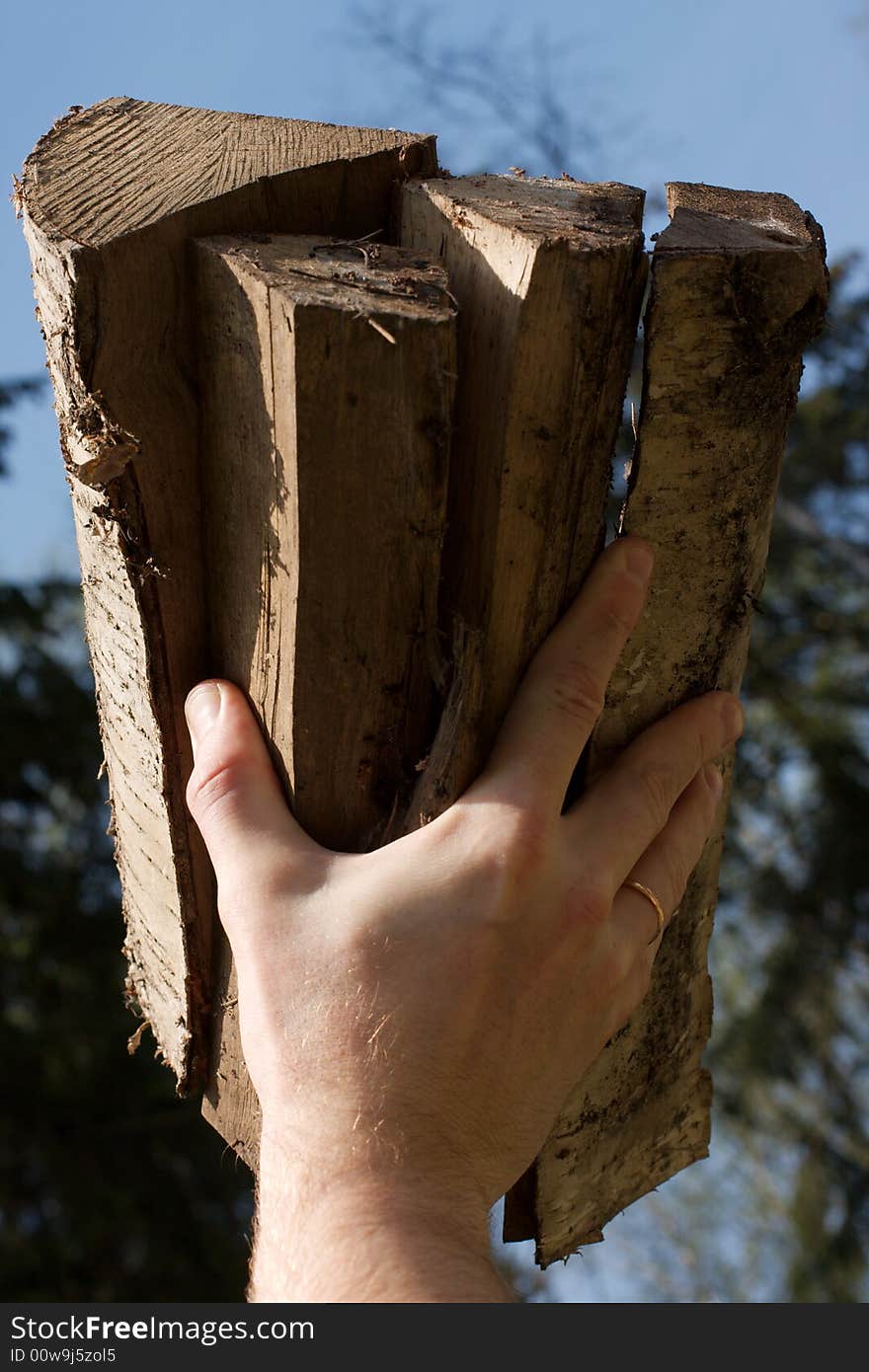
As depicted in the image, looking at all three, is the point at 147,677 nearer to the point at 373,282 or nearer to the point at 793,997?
the point at 373,282

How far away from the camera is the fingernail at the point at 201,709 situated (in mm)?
1703

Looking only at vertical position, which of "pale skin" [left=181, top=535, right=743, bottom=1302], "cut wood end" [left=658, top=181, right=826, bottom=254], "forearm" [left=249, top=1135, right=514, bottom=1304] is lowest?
"forearm" [left=249, top=1135, right=514, bottom=1304]

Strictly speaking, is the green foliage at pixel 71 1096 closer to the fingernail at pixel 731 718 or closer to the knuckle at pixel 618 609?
the fingernail at pixel 731 718

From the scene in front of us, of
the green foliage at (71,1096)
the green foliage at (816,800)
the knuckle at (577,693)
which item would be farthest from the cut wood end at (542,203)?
the green foliage at (816,800)

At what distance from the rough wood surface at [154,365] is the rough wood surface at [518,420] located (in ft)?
0.77

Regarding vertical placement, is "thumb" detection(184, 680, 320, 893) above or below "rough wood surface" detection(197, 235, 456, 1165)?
below

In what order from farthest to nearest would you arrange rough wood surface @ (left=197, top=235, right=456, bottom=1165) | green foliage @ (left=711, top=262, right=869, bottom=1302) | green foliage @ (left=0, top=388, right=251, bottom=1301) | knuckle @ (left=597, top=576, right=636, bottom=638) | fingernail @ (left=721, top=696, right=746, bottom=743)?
green foliage @ (left=711, top=262, right=869, bottom=1302), green foliage @ (left=0, top=388, right=251, bottom=1301), fingernail @ (left=721, top=696, right=746, bottom=743), knuckle @ (left=597, top=576, right=636, bottom=638), rough wood surface @ (left=197, top=235, right=456, bottom=1165)

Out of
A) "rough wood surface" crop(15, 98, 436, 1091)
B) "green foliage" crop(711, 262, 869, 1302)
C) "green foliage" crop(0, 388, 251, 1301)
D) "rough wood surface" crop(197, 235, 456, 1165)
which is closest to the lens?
"rough wood surface" crop(197, 235, 456, 1165)

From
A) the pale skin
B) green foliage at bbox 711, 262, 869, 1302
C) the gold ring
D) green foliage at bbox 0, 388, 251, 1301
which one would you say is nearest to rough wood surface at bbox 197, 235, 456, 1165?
the pale skin

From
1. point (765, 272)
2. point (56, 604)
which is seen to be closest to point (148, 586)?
point (765, 272)

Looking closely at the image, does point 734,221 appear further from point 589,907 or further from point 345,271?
point 589,907

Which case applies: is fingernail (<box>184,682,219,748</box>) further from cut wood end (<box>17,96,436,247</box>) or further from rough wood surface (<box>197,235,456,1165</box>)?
cut wood end (<box>17,96,436,247</box>)

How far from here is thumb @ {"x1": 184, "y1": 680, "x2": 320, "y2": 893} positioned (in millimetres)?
1504

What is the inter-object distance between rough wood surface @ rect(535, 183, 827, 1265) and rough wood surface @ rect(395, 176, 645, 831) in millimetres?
78
